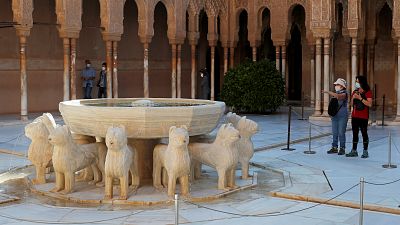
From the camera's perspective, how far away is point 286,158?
9344 mm

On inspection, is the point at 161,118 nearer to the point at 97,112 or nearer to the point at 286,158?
the point at 97,112

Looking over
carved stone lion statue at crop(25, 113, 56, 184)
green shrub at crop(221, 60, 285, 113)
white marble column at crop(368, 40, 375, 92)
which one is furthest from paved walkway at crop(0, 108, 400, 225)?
white marble column at crop(368, 40, 375, 92)

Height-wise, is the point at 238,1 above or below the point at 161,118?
above

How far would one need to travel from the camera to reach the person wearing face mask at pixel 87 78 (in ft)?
59.3

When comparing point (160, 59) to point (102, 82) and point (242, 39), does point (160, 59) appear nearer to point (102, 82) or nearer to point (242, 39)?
point (242, 39)

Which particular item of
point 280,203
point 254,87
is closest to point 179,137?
point 280,203

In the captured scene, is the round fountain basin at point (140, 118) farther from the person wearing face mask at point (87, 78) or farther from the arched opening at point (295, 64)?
the arched opening at point (295, 64)

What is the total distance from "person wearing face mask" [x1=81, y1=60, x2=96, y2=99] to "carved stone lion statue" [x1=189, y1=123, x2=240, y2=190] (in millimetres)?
11969

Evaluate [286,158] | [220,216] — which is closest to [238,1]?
[286,158]

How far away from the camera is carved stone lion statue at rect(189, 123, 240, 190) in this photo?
6.43m

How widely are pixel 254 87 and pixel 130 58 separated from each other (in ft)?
18.8

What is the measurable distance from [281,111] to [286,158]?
10.7 m

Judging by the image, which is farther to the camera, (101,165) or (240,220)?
(101,165)

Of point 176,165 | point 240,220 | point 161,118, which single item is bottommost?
point 240,220
